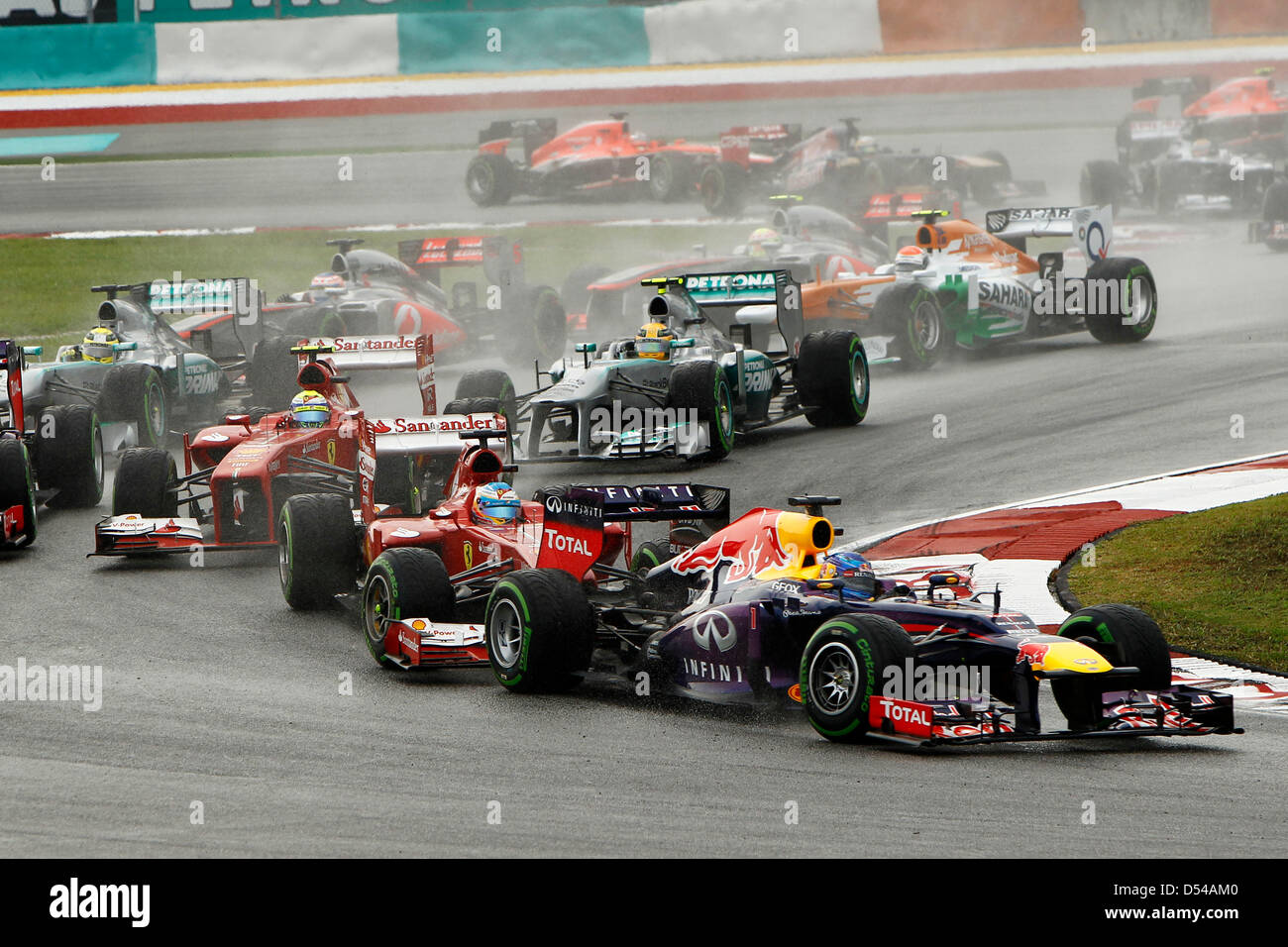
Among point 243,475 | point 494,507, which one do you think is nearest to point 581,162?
point 243,475

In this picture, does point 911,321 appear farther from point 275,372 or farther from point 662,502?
point 662,502

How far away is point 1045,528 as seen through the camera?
1459cm

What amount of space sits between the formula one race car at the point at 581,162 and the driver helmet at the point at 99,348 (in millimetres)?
16914

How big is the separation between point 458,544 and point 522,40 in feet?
95.2

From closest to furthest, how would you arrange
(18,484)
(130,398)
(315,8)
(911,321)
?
(18,484) → (130,398) → (911,321) → (315,8)

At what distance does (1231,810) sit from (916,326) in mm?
14854

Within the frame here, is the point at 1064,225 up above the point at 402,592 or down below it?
above

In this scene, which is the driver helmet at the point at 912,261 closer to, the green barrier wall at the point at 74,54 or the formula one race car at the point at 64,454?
the formula one race car at the point at 64,454

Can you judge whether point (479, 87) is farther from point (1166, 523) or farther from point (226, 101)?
point (1166, 523)

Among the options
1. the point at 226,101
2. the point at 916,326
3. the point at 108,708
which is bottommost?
the point at 108,708

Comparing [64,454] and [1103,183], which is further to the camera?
[1103,183]

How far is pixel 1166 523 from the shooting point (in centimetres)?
1434

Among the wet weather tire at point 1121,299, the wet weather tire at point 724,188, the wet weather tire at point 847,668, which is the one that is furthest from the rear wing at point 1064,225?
the wet weather tire at point 847,668
